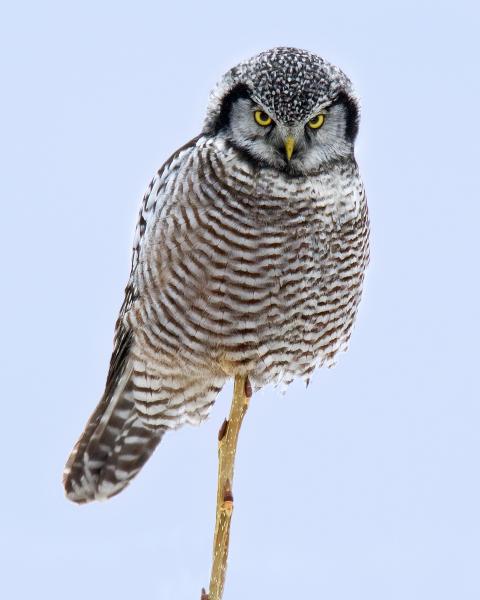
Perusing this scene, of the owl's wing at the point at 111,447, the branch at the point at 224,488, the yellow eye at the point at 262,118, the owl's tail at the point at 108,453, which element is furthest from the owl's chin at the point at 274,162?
the owl's tail at the point at 108,453

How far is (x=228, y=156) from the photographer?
14.0 ft

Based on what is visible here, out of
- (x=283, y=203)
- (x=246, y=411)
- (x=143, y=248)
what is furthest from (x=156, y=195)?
(x=246, y=411)

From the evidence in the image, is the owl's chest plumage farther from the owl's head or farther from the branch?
the branch

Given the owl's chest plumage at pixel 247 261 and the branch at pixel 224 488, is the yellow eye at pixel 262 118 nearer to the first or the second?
the owl's chest plumage at pixel 247 261

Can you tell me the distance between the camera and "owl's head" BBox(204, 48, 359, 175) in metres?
4.01

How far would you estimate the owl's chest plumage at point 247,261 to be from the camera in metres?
4.25

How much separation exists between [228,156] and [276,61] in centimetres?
38

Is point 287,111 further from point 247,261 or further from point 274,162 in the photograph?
point 247,261

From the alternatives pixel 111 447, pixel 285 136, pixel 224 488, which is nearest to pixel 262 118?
pixel 285 136

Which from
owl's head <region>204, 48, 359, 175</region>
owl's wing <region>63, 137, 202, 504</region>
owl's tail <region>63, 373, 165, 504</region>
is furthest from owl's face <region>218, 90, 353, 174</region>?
owl's tail <region>63, 373, 165, 504</region>

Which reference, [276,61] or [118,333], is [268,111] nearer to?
[276,61]

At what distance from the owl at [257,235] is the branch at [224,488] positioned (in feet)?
0.82

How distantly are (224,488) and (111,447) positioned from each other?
1131 millimetres

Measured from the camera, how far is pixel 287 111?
4.01m
